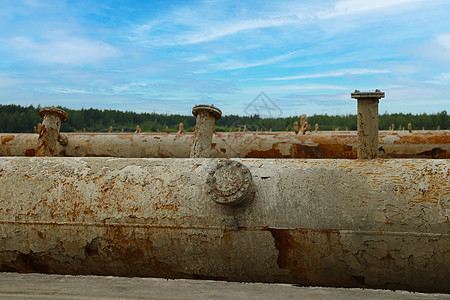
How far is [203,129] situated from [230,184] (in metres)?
1.33

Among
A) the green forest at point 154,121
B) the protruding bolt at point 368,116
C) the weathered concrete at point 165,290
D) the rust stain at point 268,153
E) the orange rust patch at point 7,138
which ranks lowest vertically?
the weathered concrete at point 165,290

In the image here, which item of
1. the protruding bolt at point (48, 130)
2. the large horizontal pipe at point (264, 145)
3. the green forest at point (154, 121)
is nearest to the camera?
the protruding bolt at point (48, 130)

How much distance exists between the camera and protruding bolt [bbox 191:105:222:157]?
3.22 meters

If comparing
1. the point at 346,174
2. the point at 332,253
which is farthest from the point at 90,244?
the point at 346,174

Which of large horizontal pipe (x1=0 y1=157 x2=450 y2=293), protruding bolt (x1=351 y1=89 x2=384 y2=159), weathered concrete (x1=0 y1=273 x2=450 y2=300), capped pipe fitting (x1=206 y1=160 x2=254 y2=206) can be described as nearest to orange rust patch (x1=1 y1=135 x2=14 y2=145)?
large horizontal pipe (x1=0 y1=157 x2=450 y2=293)

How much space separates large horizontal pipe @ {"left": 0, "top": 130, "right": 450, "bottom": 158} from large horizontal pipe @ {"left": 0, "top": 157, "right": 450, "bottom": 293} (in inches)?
154

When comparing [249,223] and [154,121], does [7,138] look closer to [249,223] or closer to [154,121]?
[249,223]

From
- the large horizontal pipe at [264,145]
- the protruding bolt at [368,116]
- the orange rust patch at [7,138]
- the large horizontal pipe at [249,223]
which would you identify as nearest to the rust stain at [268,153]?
the large horizontal pipe at [264,145]

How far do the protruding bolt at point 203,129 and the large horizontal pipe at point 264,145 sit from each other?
9.89 ft

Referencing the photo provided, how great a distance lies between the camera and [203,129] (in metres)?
3.25

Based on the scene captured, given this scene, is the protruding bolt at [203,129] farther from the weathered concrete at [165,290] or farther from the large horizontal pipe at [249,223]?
the weathered concrete at [165,290]

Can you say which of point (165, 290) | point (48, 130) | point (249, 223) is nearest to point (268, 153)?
point (48, 130)

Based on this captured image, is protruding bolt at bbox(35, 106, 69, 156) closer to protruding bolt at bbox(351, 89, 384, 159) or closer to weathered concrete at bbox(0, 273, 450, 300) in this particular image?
weathered concrete at bbox(0, 273, 450, 300)

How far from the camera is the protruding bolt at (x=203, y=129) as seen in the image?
127 inches
